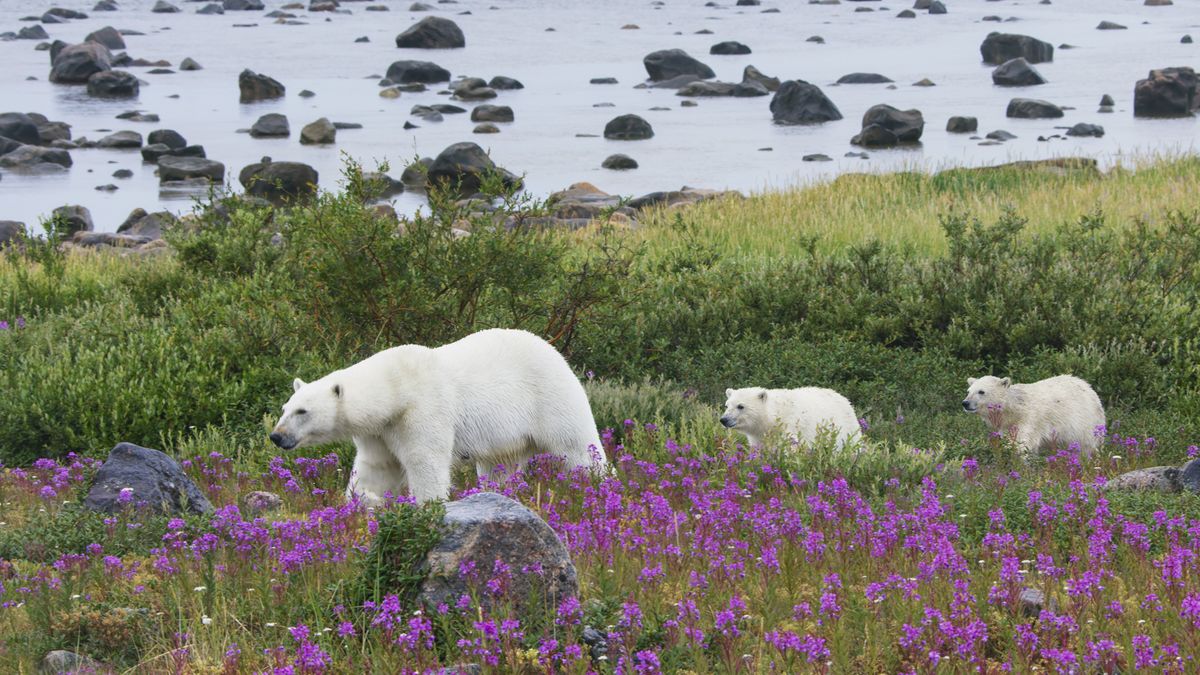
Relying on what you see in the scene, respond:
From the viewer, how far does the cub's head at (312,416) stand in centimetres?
746

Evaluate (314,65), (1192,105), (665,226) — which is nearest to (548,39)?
(314,65)

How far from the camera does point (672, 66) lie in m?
62.4

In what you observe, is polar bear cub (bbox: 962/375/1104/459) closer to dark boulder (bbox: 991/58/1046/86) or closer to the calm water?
the calm water

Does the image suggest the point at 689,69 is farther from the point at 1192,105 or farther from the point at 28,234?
the point at 28,234

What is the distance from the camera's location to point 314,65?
68375mm

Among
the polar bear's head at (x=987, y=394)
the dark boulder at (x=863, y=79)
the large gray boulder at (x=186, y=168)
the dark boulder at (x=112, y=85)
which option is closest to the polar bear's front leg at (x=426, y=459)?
the polar bear's head at (x=987, y=394)

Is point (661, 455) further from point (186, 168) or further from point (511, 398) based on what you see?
point (186, 168)

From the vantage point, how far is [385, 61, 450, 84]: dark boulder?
61.1m

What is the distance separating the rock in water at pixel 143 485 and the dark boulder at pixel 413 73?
5453 cm

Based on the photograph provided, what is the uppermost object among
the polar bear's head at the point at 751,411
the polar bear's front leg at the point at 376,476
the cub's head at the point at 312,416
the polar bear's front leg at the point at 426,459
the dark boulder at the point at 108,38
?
the cub's head at the point at 312,416

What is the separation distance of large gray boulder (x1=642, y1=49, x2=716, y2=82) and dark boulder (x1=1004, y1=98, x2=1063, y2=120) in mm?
17052

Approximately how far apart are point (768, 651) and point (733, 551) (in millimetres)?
1154

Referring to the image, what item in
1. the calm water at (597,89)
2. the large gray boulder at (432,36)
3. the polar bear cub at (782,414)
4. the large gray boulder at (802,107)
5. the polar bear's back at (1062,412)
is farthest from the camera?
the large gray boulder at (432,36)

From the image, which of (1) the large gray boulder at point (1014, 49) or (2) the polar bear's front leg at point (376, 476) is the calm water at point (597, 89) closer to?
(1) the large gray boulder at point (1014, 49)
